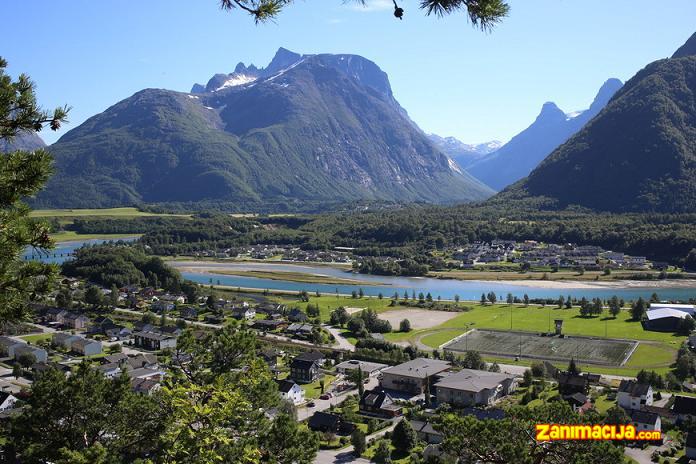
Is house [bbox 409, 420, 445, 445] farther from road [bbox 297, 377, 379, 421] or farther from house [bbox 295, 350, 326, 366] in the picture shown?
house [bbox 295, 350, 326, 366]

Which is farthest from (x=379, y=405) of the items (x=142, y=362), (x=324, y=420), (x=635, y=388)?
(x=142, y=362)

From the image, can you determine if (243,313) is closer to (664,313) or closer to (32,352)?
(32,352)

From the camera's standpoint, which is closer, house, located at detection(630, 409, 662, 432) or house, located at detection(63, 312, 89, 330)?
house, located at detection(630, 409, 662, 432)

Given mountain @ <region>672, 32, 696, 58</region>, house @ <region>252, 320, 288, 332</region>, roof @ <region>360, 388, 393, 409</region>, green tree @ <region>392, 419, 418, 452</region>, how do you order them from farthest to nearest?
mountain @ <region>672, 32, 696, 58</region> → house @ <region>252, 320, 288, 332</region> → roof @ <region>360, 388, 393, 409</region> → green tree @ <region>392, 419, 418, 452</region>

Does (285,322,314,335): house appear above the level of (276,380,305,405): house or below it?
above

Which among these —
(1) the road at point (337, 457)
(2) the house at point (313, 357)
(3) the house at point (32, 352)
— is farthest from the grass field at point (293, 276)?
(1) the road at point (337, 457)

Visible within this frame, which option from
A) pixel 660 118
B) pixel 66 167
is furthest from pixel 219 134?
pixel 660 118

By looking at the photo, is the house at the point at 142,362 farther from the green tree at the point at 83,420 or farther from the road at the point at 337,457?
the green tree at the point at 83,420

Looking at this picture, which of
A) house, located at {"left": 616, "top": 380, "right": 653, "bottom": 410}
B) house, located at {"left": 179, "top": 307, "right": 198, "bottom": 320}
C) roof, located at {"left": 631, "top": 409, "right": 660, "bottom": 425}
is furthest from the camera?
house, located at {"left": 179, "top": 307, "right": 198, "bottom": 320}

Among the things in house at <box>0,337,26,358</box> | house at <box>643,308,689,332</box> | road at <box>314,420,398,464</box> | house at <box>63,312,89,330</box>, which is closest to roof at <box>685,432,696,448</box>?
road at <box>314,420,398,464</box>
